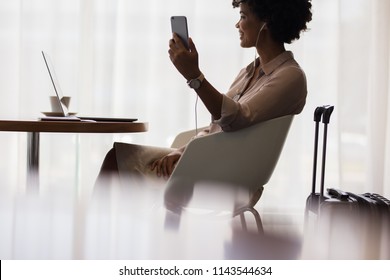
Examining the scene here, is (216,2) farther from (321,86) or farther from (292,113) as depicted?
(292,113)

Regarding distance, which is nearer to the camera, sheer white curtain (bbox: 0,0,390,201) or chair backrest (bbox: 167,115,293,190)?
chair backrest (bbox: 167,115,293,190)

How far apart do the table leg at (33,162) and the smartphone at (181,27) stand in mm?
621

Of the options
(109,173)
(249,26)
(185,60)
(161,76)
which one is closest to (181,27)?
(185,60)

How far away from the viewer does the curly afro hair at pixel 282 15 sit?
1.61m

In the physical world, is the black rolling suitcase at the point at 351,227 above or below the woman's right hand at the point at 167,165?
below

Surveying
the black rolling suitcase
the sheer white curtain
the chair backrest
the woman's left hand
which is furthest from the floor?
the sheer white curtain

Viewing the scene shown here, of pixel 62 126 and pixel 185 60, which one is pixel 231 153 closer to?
pixel 185 60

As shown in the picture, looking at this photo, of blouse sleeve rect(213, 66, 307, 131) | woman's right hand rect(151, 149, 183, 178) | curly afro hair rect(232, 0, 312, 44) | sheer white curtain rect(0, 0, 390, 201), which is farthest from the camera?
sheer white curtain rect(0, 0, 390, 201)

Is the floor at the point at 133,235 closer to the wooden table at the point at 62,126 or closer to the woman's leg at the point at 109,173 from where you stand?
the woman's leg at the point at 109,173

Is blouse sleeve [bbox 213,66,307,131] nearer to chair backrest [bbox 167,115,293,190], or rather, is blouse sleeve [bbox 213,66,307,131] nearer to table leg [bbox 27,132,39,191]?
chair backrest [bbox 167,115,293,190]

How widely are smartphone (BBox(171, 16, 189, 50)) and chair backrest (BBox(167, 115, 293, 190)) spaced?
28 centimetres

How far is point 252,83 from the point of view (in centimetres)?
172

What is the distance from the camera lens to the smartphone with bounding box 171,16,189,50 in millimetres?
1528

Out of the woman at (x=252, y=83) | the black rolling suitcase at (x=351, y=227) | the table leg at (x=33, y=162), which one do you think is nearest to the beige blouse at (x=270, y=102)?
the woman at (x=252, y=83)
